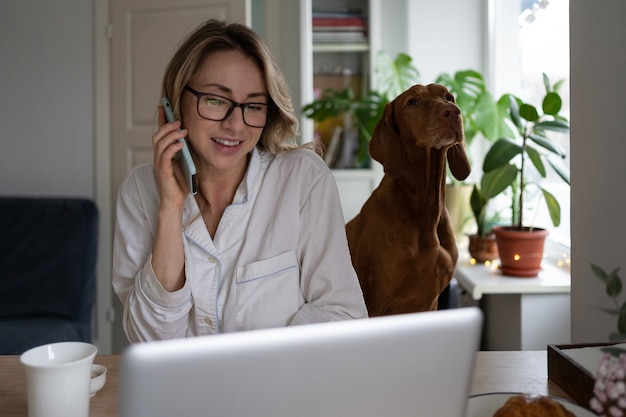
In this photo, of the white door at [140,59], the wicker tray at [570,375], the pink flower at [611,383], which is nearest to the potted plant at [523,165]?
the wicker tray at [570,375]

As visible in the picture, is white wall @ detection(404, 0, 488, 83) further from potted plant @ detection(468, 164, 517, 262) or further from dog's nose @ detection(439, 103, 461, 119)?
dog's nose @ detection(439, 103, 461, 119)

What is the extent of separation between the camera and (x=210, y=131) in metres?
1.47

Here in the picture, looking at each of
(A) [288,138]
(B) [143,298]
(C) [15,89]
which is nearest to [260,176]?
(A) [288,138]

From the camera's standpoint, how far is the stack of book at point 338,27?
349 centimetres

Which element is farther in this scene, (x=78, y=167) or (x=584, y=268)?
(x=78, y=167)

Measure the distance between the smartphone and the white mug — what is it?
56 cm

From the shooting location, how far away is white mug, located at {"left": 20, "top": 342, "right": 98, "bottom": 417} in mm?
870

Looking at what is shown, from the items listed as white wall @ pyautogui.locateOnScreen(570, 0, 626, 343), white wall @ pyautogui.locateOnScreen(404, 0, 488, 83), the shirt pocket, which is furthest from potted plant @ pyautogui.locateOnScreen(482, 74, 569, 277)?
the shirt pocket

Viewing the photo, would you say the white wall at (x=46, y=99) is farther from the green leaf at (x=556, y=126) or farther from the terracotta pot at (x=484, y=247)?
the green leaf at (x=556, y=126)

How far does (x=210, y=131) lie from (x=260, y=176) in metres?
0.17

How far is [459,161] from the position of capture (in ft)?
5.36

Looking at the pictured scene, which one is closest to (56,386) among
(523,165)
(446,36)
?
(523,165)

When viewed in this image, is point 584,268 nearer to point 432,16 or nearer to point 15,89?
point 432,16

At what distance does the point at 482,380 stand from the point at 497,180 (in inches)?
57.4
